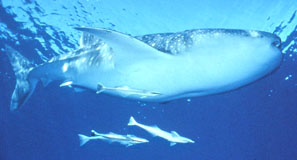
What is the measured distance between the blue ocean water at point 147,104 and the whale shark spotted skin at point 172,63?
171 cm

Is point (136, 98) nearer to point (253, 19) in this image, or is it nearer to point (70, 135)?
point (253, 19)

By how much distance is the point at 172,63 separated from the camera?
3580mm

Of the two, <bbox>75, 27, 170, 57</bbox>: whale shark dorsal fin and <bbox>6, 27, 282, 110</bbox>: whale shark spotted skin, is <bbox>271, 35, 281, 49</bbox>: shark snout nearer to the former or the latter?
<bbox>6, 27, 282, 110</bbox>: whale shark spotted skin

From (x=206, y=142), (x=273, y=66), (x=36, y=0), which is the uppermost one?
(x=36, y=0)

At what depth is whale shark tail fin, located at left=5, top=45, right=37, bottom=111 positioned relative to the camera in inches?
219

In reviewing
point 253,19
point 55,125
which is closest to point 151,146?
point 55,125

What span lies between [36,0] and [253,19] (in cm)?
1040

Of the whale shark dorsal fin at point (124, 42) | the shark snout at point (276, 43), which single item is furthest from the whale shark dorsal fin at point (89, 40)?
the shark snout at point (276, 43)

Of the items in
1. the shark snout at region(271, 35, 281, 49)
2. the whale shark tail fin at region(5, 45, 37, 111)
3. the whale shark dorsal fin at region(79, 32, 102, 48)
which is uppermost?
the shark snout at region(271, 35, 281, 49)

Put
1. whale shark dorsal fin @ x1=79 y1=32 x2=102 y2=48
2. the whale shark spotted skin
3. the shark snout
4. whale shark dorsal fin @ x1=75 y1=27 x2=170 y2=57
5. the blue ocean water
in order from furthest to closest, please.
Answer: the blue ocean water
whale shark dorsal fin @ x1=79 y1=32 x2=102 y2=48
whale shark dorsal fin @ x1=75 y1=27 x2=170 y2=57
the whale shark spotted skin
the shark snout

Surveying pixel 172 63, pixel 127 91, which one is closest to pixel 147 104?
pixel 127 91

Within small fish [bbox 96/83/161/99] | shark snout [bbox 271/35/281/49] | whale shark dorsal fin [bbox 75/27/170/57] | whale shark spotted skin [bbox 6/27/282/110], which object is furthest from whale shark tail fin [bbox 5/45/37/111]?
shark snout [bbox 271/35/281/49]

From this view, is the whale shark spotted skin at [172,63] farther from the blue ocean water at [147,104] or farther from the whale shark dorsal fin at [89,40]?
Answer: the blue ocean water at [147,104]

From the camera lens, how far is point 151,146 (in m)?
44.2
